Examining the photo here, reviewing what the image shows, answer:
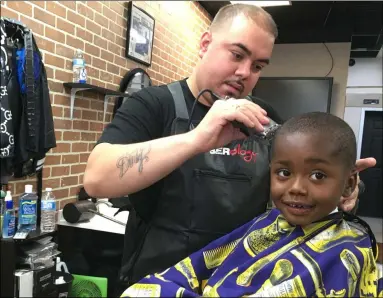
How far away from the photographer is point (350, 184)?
96 centimetres

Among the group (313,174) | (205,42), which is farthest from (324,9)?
(313,174)

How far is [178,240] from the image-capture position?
1099mm

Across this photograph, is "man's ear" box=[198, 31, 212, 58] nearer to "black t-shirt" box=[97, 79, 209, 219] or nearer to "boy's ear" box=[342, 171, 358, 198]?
"black t-shirt" box=[97, 79, 209, 219]

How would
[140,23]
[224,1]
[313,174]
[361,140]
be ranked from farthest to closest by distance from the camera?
[361,140] → [224,1] → [140,23] → [313,174]

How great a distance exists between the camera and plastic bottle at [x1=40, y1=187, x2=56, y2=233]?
2.25m

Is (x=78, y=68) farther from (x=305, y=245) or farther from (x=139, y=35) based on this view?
(x=305, y=245)

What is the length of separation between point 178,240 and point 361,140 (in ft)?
22.6

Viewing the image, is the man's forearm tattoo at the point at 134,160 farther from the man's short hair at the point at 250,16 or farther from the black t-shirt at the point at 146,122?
the man's short hair at the point at 250,16

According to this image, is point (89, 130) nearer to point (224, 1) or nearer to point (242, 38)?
point (242, 38)

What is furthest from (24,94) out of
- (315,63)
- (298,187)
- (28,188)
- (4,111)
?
(315,63)

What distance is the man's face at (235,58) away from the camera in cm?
113

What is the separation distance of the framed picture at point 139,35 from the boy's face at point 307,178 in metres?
2.46

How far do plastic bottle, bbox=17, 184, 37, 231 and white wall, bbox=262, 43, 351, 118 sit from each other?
4.60 m

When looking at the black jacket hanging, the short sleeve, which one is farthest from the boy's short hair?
the black jacket hanging
